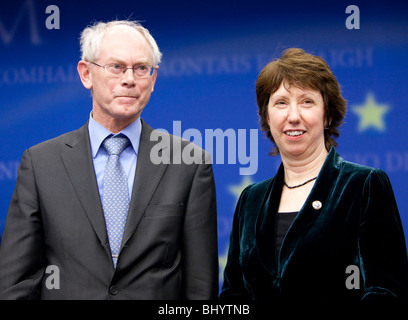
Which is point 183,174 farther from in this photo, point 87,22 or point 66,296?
point 87,22

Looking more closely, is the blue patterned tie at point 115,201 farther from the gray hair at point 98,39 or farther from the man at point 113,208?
the gray hair at point 98,39

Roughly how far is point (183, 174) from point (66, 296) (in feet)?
2.27

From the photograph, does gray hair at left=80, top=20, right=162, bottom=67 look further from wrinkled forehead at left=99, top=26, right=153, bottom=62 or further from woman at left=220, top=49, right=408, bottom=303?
woman at left=220, top=49, right=408, bottom=303

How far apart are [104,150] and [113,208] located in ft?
0.96

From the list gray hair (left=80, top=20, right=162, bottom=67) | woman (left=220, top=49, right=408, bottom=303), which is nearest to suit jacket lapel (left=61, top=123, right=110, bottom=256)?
gray hair (left=80, top=20, right=162, bottom=67)

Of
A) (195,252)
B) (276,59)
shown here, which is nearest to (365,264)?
(195,252)

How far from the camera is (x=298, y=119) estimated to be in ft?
7.57

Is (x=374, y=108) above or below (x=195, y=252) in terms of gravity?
above

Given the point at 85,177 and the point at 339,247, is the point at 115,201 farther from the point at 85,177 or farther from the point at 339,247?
the point at 339,247

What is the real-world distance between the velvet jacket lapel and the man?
244 mm

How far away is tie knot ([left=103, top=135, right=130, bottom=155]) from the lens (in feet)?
8.21

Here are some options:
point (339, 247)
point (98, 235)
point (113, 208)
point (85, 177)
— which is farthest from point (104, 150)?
point (339, 247)

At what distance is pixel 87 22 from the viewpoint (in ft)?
13.3
